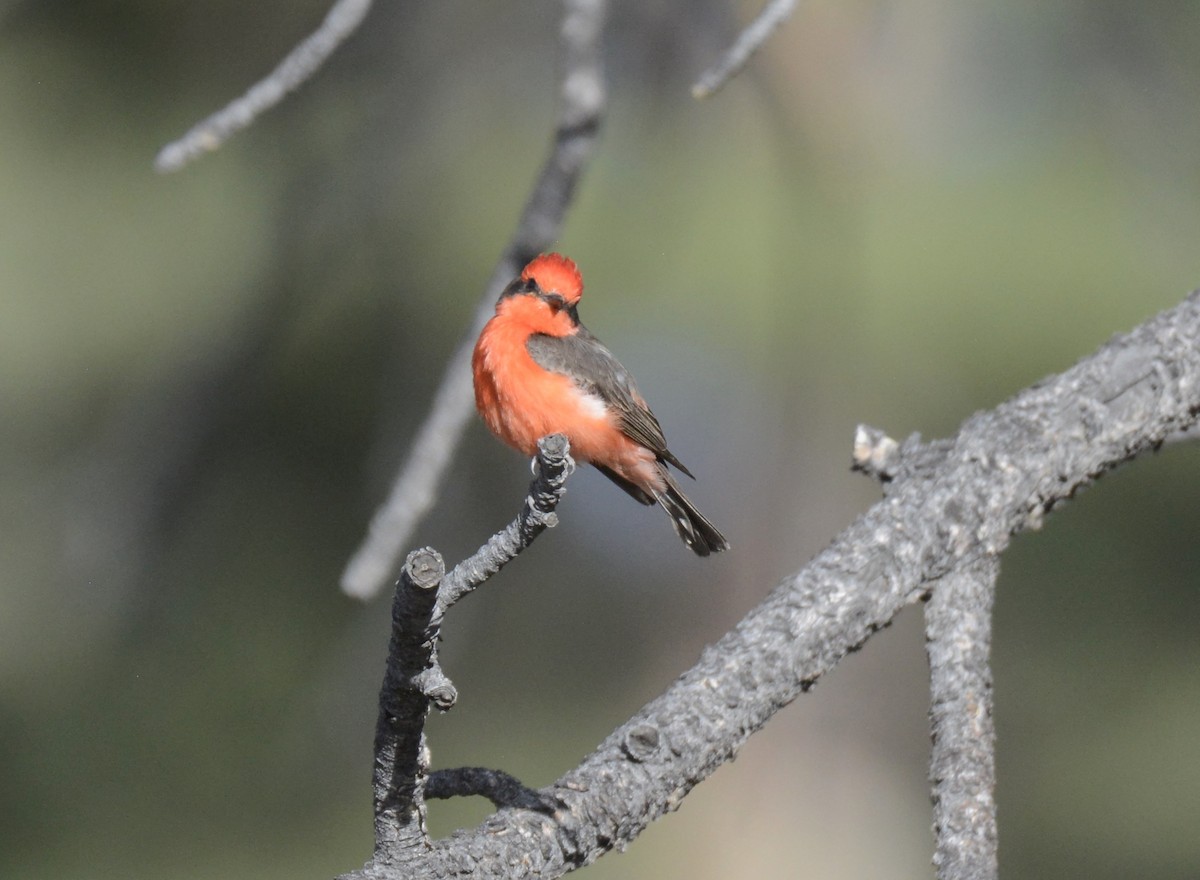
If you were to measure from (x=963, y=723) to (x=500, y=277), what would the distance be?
98 cm

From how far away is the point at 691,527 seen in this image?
3742mm

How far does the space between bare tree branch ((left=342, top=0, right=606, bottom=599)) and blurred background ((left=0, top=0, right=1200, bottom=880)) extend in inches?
51.6

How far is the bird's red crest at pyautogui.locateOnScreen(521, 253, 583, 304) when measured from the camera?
12.3 feet

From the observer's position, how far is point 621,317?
15.9 ft

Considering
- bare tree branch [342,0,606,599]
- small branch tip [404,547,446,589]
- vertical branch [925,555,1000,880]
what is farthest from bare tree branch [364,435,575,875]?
vertical branch [925,555,1000,880]

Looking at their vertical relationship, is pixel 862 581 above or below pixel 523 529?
above

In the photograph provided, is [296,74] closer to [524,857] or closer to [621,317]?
[524,857]

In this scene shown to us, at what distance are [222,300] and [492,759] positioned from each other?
1.92m

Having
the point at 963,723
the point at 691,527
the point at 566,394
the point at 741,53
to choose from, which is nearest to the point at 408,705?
the point at 963,723

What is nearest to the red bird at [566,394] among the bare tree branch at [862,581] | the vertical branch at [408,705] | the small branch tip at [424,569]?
the bare tree branch at [862,581]

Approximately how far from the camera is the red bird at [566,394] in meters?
3.61

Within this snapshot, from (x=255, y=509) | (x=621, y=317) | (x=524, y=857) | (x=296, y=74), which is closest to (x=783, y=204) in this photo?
(x=621, y=317)

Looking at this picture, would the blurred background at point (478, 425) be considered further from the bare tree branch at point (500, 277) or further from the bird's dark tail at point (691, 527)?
the bare tree branch at point (500, 277)

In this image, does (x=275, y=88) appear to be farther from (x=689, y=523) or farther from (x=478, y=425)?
(x=478, y=425)
